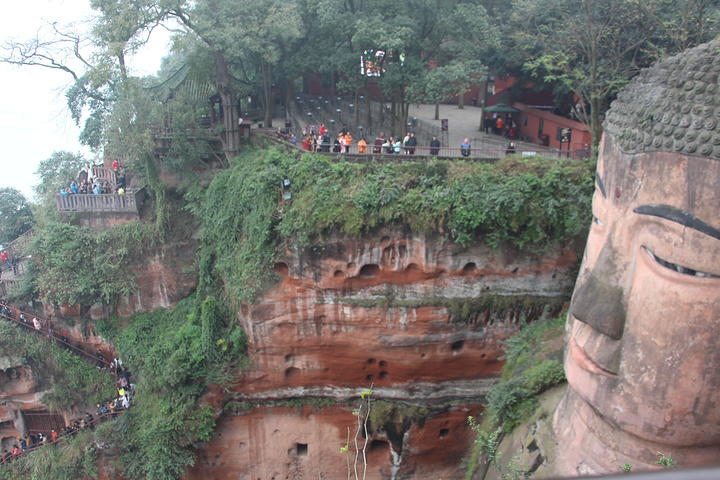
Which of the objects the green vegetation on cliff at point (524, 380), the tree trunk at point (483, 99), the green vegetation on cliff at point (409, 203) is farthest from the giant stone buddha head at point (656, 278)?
the tree trunk at point (483, 99)

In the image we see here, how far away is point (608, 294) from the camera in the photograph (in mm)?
8344

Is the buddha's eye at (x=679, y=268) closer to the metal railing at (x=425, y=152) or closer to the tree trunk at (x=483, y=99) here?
the metal railing at (x=425, y=152)

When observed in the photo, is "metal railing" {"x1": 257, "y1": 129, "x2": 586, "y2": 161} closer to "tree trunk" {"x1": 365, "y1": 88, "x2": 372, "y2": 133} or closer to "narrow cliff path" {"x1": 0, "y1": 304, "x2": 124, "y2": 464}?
"tree trunk" {"x1": 365, "y1": 88, "x2": 372, "y2": 133}

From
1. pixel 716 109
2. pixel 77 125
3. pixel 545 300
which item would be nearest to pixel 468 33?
pixel 545 300

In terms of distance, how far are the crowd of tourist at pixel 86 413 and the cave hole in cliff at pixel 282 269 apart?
6.67 meters

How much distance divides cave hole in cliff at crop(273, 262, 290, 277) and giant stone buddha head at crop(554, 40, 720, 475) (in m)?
8.12

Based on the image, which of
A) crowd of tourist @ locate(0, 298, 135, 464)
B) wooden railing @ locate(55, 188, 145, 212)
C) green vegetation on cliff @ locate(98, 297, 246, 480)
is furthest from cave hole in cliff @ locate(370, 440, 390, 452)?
wooden railing @ locate(55, 188, 145, 212)

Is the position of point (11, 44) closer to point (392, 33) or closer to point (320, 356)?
point (392, 33)

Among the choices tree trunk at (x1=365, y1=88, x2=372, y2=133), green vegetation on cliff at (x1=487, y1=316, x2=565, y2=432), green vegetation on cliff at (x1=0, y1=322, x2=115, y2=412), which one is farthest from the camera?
tree trunk at (x1=365, y1=88, x2=372, y2=133)

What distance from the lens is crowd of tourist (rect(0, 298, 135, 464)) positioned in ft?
60.5

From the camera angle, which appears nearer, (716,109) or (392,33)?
(716,109)

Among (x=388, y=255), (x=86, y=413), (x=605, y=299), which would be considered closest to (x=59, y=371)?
(x=86, y=413)

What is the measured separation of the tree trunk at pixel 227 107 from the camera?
59.2 ft

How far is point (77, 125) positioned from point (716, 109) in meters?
22.9
